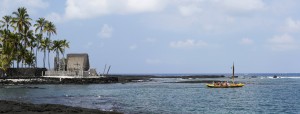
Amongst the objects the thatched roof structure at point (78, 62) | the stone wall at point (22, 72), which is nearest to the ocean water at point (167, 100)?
the stone wall at point (22, 72)

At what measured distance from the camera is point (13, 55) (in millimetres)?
90812

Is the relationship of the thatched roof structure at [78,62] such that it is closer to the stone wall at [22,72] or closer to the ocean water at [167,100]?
the stone wall at [22,72]

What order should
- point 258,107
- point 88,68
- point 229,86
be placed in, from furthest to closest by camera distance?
point 88,68 < point 229,86 < point 258,107

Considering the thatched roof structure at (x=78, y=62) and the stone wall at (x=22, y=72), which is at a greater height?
the thatched roof structure at (x=78, y=62)

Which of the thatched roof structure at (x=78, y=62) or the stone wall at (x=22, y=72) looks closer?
the stone wall at (x=22, y=72)

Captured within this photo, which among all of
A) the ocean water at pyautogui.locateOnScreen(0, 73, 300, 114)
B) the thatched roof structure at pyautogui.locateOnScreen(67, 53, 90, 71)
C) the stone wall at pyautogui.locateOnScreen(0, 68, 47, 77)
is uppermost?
the thatched roof structure at pyautogui.locateOnScreen(67, 53, 90, 71)

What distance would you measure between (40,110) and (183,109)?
50.2ft

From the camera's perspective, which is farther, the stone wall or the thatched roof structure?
the thatched roof structure

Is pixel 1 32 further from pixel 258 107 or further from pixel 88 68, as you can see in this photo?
pixel 258 107

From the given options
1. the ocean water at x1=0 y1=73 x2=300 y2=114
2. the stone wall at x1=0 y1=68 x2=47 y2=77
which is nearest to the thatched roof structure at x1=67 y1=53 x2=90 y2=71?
the stone wall at x1=0 y1=68 x2=47 y2=77

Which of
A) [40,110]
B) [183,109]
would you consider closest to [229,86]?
[183,109]

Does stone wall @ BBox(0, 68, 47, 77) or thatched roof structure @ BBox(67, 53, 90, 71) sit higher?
thatched roof structure @ BBox(67, 53, 90, 71)

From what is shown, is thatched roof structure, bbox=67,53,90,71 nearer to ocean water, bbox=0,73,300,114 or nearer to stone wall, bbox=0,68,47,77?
stone wall, bbox=0,68,47,77

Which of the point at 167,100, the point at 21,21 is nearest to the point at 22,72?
the point at 21,21
